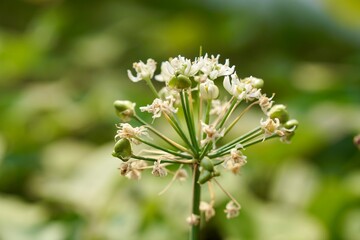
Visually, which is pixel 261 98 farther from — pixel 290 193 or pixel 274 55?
pixel 274 55

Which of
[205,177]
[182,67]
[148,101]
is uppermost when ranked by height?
[148,101]

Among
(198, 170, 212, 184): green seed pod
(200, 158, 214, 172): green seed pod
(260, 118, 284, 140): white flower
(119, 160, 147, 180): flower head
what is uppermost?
(260, 118, 284, 140): white flower

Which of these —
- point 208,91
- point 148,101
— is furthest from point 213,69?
point 148,101

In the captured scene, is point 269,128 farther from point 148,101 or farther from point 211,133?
point 148,101

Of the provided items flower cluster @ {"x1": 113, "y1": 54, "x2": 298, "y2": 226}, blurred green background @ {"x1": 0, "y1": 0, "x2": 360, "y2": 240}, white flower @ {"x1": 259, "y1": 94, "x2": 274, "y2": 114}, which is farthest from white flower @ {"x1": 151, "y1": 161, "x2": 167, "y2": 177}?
blurred green background @ {"x1": 0, "y1": 0, "x2": 360, "y2": 240}

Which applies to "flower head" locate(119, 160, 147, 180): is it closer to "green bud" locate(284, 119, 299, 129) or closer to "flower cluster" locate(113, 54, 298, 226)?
"flower cluster" locate(113, 54, 298, 226)

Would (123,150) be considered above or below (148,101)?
below

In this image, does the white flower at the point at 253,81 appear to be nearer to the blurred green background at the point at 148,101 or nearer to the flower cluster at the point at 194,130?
the flower cluster at the point at 194,130
